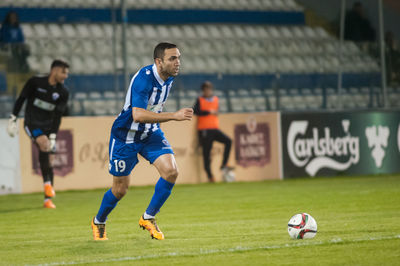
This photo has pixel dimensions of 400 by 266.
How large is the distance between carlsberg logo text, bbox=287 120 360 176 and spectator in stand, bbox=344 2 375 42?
3913mm

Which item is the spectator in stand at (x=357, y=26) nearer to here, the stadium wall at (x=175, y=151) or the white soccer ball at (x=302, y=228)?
the stadium wall at (x=175, y=151)

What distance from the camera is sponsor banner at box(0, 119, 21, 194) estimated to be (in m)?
14.9

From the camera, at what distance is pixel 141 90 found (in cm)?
743

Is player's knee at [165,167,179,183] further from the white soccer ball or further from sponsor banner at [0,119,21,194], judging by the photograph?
sponsor banner at [0,119,21,194]

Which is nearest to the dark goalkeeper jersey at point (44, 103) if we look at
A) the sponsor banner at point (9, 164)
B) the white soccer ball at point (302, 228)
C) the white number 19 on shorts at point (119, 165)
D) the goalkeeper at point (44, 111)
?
the goalkeeper at point (44, 111)

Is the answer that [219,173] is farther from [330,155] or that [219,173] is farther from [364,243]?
[364,243]

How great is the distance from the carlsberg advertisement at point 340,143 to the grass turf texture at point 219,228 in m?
2.36

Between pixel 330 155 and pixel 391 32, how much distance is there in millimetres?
4895

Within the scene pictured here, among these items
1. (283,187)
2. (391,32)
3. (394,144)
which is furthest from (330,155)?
(391,32)

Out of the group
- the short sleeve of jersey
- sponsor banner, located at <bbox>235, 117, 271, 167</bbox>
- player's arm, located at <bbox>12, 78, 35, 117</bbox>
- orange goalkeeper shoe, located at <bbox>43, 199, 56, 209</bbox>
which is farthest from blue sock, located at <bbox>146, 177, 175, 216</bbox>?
sponsor banner, located at <bbox>235, 117, 271, 167</bbox>

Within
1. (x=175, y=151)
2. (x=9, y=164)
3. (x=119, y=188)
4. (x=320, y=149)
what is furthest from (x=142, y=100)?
(x=320, y=149)

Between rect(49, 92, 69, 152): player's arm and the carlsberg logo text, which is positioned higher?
rect(49, 92, 69, 152): player's arm

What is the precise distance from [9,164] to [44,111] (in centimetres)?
291

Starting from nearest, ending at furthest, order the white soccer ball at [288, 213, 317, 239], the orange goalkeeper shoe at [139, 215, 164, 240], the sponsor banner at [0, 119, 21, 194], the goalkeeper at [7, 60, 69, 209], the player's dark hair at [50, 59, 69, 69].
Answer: the white soccer ball at [288, 213, 317, 239] → the orange goalkeeper shoe at [139, 215, 164, 240] → the player's dark hair at [50, 59, 69, 69] → the goalkeeper at [7, 60, 69, 209] → the sponsor banner at [0, 119, 21, 194]
